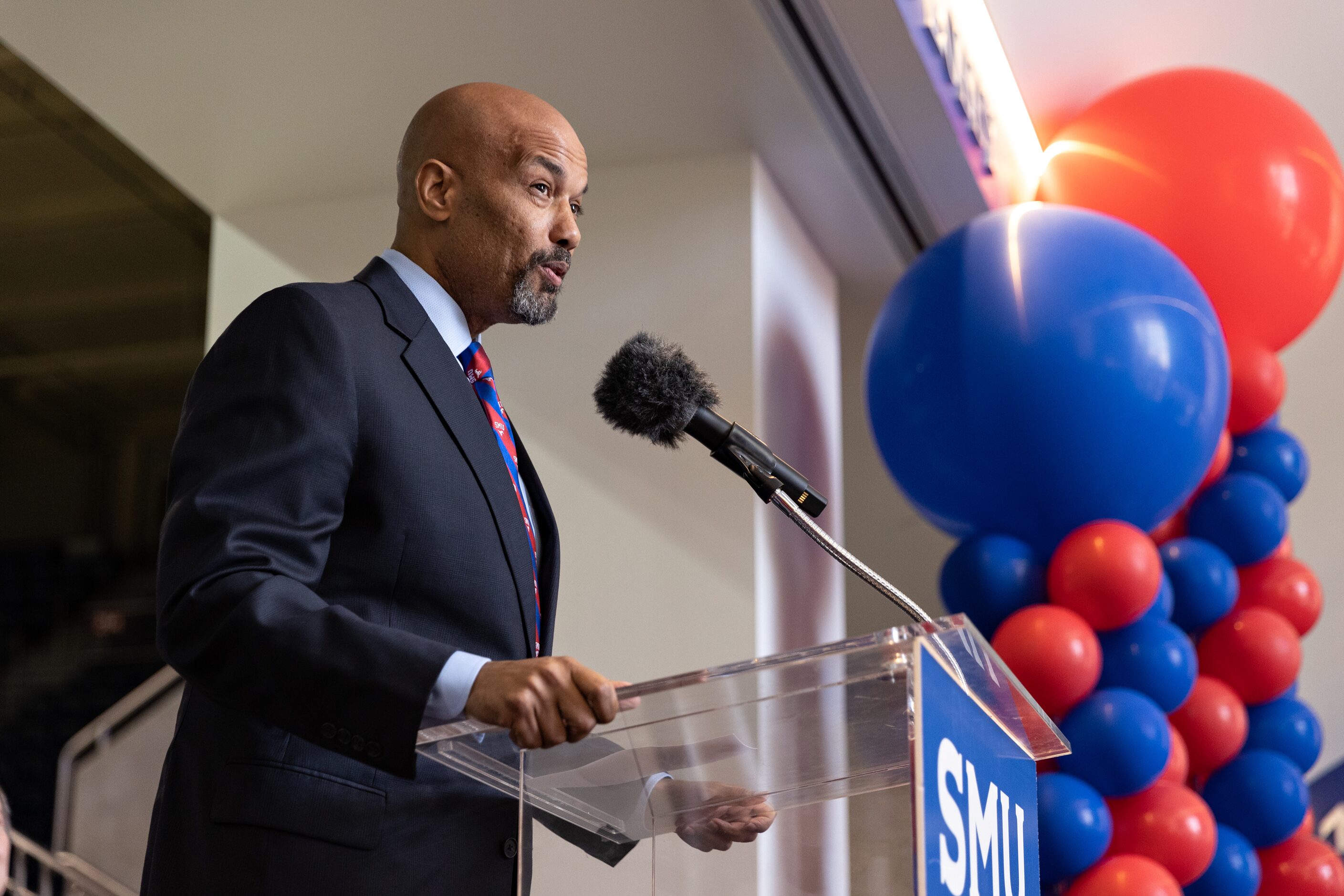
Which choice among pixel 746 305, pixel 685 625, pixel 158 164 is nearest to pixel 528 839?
pixel 685 625

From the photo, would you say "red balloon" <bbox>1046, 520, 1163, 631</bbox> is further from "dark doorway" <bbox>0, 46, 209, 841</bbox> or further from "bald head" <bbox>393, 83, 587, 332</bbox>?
"dark doorway" <bbox>0, 46, 209, 841</bbox>

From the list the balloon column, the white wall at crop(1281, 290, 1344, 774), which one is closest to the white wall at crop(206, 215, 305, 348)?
the balloon column

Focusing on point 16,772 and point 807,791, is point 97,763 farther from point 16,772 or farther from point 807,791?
point 807,791

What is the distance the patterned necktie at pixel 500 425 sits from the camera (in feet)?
4.49

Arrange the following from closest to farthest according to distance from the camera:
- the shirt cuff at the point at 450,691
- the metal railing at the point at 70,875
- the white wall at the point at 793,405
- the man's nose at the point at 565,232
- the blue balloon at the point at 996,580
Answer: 1. the shirt cuff at the point at 450,691
2. the man's nose at the point at 565,232
3. the blue balloon at the point at 996,580
4. the white wall at the point at 793,405
5. the metal railing at the point at 70,875

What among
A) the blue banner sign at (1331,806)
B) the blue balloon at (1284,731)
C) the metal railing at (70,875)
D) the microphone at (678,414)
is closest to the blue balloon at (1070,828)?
the blue balloon at (1284,731)

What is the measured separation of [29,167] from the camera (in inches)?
176

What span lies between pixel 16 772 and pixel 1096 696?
248 inches

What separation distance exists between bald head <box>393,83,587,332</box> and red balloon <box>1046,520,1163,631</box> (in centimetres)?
128

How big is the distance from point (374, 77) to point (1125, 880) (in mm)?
2130

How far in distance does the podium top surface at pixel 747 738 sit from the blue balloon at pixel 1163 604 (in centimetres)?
164

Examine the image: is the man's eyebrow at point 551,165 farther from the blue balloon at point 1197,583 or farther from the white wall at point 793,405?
the blue balloon at point 1197,583

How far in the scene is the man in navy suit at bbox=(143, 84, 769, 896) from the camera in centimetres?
99

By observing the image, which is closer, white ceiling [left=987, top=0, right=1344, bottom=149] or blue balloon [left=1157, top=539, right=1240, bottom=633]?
blue balloon [left=1157, top=539, right=1240, bottom=633]
